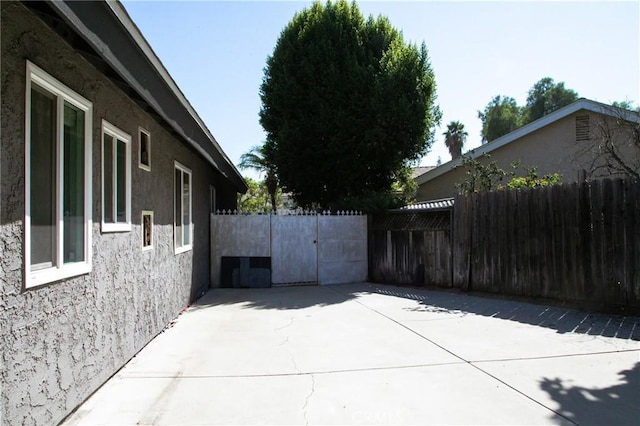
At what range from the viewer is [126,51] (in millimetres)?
3561

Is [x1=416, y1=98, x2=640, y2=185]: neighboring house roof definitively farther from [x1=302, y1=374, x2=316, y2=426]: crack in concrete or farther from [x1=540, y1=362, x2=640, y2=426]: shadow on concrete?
[x1=302, y1=374, x2=316, y2=426]: crack in concrete

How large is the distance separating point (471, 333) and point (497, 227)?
3.40m

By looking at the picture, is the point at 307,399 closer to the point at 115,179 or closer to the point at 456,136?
the point at 115,179

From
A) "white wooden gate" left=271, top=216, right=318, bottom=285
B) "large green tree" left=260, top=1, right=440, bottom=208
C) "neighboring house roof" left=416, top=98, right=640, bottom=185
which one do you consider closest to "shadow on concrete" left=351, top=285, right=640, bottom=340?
"white wooden gate" left=271, top=216, right=318, bottom=285

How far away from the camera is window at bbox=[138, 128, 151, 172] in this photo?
18.1 ft

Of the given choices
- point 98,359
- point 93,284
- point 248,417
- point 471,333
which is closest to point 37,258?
point 93,284

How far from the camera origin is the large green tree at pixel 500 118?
4138 centimetres

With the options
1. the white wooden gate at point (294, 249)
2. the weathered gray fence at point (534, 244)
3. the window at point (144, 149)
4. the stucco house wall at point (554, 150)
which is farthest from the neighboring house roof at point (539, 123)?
the window at point (144, 149)

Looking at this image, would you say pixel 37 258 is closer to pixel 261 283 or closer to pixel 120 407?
pixel 120 407

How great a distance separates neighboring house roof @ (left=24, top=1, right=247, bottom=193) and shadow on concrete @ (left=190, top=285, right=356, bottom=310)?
4168 mm

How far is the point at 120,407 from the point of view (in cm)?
366

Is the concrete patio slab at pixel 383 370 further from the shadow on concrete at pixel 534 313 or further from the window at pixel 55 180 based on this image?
the window at pixel 55 180

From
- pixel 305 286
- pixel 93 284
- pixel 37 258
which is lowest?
pixel 305 286

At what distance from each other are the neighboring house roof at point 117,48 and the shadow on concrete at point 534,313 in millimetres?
5606
